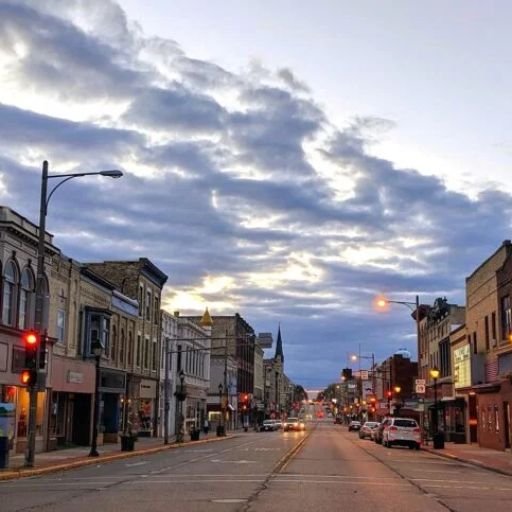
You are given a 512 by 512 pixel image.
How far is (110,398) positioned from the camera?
50.2 metres

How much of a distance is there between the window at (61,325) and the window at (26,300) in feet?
14.7

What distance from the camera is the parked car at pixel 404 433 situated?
155ft

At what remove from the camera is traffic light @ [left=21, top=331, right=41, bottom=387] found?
2656 centimetres

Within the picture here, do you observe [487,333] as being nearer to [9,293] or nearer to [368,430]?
[368,430]

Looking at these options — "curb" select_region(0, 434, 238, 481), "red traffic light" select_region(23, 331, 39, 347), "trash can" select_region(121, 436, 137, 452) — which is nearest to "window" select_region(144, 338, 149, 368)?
"curb" select_region(0, 434, 238, 481)

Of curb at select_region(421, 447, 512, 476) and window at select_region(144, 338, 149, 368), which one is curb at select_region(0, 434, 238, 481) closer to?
curb at select_region(421, 447, 512, 476)

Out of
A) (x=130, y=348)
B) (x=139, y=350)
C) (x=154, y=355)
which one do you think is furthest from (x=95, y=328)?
(x=154, y=355)

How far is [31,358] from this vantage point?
88.3 ft

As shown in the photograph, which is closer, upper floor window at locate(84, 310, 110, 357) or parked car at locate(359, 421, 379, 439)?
upper floor window at locate(84, 310, 110, 357)

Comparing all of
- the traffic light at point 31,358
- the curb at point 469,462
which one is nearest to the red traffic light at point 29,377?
the traffic light at point 31,358

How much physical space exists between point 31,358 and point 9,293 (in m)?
7.21

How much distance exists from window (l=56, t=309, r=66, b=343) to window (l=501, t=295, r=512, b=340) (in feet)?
76.2

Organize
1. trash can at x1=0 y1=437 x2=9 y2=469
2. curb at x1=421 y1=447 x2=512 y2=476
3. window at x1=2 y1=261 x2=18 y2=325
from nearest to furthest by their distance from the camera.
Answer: trash can at x1=0 y1=437 x2=9 y2=469 → curb at x1=421 y1=447 x2=512 y2=476 → window at x1=2 y1=261 x2=18 y2=325

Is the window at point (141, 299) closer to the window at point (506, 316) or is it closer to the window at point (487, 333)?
the window at point (487, 333)
